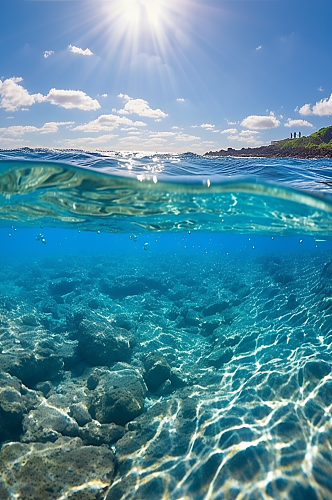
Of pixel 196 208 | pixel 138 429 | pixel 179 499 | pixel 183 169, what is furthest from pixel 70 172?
pixel 179 499

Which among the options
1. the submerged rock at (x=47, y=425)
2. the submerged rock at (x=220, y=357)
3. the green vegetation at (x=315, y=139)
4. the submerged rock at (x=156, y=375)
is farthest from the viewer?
the green vegetation at (x=315, y=139)

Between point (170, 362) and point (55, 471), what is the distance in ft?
20.6

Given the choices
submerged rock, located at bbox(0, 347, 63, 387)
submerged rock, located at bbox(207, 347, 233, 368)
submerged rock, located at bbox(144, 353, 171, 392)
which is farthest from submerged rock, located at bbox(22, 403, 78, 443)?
submerged rock, located at bbox(207, 347, 233, 368)

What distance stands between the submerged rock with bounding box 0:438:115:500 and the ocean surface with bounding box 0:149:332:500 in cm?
3

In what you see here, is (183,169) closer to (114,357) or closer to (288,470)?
(114,357)

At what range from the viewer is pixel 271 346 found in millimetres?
11633

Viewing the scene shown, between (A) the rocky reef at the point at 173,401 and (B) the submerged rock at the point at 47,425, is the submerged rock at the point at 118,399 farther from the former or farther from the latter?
(B) the submerged rock at the point at 47,425

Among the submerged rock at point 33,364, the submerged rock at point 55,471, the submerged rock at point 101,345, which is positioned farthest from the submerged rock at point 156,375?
the submerged rock at point 33,364

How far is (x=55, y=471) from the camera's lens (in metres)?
6.54

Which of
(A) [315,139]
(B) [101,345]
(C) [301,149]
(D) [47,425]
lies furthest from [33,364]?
(A) [315,139]

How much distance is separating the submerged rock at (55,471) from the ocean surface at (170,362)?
3 cm

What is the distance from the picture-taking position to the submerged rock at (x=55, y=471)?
6.11 metres

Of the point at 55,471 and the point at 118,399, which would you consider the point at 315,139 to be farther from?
the point at 55,471

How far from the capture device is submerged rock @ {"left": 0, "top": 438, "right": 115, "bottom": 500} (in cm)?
611
